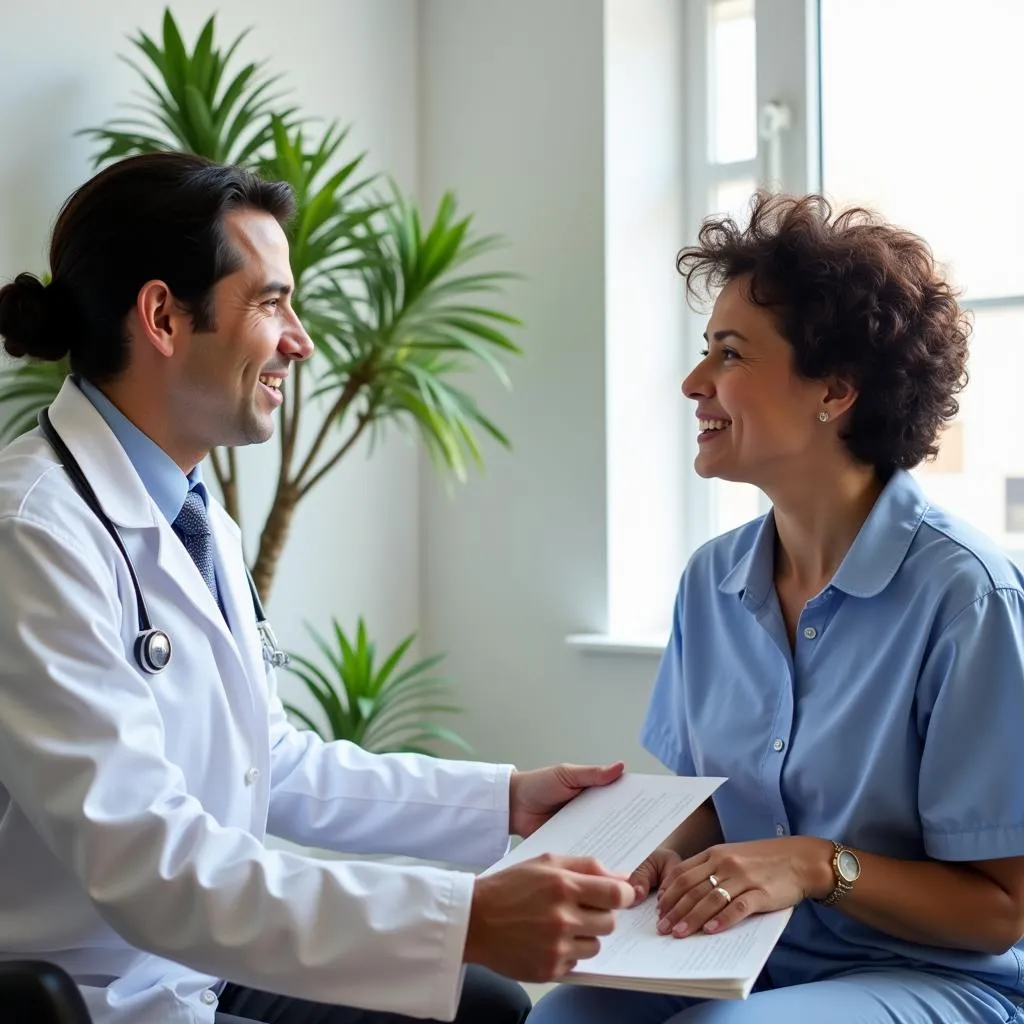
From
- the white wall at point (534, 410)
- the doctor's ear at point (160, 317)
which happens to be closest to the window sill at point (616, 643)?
the white wall at point (534, 410)

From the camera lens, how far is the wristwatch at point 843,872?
56.6 inches

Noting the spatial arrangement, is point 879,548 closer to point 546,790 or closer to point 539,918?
point 546,790

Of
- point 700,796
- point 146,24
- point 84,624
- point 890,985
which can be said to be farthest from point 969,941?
point 146,24

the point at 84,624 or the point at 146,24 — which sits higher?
the point at 146,24

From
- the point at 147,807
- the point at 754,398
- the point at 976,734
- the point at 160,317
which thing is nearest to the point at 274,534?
the point at 160,317

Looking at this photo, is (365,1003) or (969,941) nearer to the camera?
(365,1003)

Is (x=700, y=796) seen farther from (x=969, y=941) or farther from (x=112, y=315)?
(x=112, y=315)

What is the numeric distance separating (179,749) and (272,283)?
597 mm

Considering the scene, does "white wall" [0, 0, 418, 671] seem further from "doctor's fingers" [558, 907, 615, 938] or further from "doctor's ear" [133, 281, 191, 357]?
"doctor's fingers" [558, 907, 615, 938]

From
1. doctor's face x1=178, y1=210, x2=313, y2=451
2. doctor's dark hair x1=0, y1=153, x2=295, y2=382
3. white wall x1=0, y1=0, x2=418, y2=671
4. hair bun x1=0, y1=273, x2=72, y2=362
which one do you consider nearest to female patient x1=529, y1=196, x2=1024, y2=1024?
doctor's face x1=178, y1=210, x2=313, y2=451

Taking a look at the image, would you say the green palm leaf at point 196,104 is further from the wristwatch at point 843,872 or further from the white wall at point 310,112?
the wristwatch at point 843,872

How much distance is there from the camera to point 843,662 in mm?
1602

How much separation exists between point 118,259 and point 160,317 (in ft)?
0.27

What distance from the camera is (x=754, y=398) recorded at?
5.74ft
